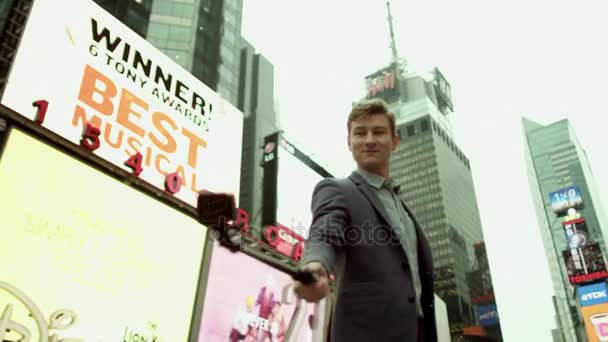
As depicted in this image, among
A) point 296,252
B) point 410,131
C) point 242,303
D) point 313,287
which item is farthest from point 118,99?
point 410,131

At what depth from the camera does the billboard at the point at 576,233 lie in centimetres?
3669

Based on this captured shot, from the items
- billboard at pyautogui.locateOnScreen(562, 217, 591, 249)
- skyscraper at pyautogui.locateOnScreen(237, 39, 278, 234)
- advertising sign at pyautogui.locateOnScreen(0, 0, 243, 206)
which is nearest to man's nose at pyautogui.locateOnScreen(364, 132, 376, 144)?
advertising sign at pyautogui.locateOnScreen(0, 0, 243, 206)

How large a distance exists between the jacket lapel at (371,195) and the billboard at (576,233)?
40.4 meters

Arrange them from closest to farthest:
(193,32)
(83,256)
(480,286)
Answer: (83,256) → (193,32) → (480,286)

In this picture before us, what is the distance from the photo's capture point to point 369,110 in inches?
89.2

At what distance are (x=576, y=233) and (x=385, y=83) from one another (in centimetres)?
10034

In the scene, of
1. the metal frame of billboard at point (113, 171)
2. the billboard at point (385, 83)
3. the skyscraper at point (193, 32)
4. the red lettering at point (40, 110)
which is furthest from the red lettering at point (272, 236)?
the billboard at point (385, 83)

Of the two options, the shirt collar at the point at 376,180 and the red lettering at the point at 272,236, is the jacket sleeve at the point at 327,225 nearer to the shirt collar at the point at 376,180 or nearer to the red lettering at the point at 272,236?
the shirt collar at the point at 376,180

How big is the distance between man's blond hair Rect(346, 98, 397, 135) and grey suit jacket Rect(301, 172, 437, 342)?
342 millimetres

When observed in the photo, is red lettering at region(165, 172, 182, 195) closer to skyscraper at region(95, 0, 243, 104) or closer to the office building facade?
skyscraper at region(95, 0, 243, 104)

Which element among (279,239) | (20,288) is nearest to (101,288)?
(20,288)

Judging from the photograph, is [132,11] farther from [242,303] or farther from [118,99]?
[242,303]

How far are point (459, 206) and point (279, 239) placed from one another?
105 metres

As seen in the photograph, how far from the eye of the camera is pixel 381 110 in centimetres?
227
